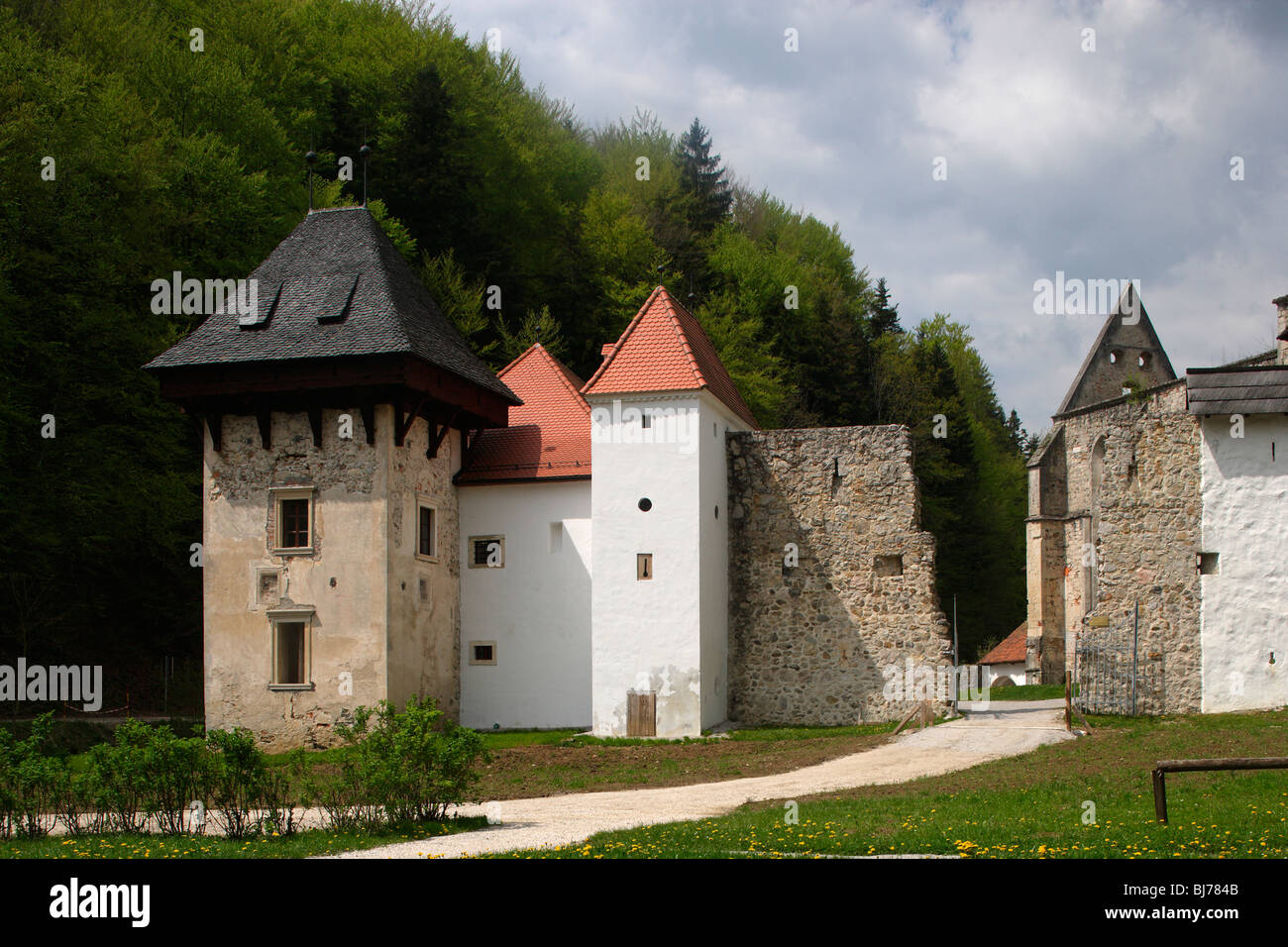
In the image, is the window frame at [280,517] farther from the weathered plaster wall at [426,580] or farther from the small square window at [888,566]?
the small square window at [888,566]

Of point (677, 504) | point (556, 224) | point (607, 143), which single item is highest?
point (607, 143)

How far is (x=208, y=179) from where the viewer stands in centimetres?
3192

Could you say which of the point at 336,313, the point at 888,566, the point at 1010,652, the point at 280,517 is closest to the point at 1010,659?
the point at 1010,652

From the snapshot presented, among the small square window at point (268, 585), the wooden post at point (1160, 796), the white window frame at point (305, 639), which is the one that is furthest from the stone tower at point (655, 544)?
the wooden post at point (1160, 796)

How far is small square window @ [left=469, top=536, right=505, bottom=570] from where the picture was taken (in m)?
26.8

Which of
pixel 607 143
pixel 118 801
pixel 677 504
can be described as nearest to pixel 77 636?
pixel 677 504

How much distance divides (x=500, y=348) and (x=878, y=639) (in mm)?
18877

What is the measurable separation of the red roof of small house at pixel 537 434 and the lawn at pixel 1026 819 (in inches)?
506

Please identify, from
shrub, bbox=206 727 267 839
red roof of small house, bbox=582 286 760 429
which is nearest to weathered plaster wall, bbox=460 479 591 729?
red roof of small house, bbox=582 286 760 429

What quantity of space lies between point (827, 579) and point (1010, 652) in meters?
24.1

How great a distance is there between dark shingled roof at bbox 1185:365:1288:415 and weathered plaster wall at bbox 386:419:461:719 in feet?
50.2

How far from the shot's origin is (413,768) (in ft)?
42.4

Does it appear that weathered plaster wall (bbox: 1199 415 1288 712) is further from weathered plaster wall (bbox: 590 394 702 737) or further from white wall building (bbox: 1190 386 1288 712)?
weathered plaster wall (bbox: 590 394 702 737)
